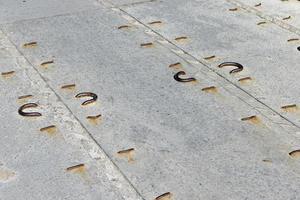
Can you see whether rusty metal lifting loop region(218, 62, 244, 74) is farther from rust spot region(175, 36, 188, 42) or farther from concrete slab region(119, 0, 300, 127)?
rust spot region(175, 36, 188, 42)

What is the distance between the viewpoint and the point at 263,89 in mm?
4480

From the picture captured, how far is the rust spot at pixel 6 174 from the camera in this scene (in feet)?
11.3

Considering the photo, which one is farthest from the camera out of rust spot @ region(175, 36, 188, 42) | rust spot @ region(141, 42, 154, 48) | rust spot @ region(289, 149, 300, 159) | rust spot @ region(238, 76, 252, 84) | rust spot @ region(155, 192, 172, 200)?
rust spot @ region(175, 36, 188, 42)

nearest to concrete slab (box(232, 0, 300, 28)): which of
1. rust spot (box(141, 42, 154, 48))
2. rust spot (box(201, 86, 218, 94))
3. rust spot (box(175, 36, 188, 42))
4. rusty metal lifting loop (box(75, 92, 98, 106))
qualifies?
rust spot (box(175, 36, 188, 42))

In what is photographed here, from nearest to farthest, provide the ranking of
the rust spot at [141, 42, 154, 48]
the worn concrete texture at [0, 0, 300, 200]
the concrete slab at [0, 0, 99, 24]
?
the worn concrete texture at [0, 0, 300, 200], the rust spot at [141, 42, 154, 48], the concrete slab at [0, 0, 99, 24]

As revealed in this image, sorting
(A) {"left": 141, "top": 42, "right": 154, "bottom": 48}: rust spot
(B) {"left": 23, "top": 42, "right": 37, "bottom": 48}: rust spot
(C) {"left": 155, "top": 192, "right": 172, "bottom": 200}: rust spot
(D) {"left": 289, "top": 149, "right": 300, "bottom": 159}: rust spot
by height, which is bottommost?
(B) {"left": 23, "top": 42, "right": 37, "bottom": 48}: rust spot

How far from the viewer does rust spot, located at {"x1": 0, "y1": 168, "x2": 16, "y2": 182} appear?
3.45 meters

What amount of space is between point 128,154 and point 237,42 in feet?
7.31

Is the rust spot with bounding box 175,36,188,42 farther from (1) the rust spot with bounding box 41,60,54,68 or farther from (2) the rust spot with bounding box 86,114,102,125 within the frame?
(2) the rust spot with bounding box 86,114,102,125

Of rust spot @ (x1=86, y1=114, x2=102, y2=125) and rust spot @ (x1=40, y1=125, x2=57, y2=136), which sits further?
rust spot @ (x1=86, y1=114, x2=102, y2=125)

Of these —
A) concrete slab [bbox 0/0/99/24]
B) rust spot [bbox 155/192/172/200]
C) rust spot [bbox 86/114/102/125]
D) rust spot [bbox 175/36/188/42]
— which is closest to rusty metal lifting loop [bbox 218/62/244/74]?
rust spot [bbox 175/36/188/42]

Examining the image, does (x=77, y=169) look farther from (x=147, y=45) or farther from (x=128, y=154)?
(x=147, y=45)

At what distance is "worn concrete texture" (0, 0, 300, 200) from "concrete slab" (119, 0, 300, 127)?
0.01m

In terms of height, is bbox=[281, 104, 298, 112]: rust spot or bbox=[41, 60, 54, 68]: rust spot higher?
bbox=[281, 104, 298, 112]: rust spot
